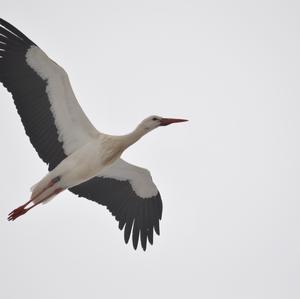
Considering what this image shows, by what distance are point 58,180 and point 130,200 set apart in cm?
196

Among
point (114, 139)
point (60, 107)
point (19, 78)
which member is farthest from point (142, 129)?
point (19, 78)

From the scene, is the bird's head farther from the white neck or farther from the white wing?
the white wing

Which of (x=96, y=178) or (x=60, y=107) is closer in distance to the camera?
(x=60, y=107)

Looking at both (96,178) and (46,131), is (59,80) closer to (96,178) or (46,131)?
(46,131)

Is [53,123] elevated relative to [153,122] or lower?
lower

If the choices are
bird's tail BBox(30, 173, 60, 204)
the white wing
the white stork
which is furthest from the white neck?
bird's tail BBox(30, 173, 60, 204)

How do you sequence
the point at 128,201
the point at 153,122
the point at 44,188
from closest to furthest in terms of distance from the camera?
the point at 44,188
the point at 153,122
the point at 128,201

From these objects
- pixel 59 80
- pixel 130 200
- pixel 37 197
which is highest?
pixel 59 80

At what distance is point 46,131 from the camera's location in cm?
1254

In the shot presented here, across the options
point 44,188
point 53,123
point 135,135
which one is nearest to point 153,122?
point 135,135

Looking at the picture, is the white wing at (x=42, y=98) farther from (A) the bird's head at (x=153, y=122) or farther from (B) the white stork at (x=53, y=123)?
(A) the bird's head at (x=153, y=122)

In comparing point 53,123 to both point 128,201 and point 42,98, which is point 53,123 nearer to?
point 42,98

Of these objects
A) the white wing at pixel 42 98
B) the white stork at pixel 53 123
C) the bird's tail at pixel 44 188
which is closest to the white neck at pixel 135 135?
the white stork at pixel 53 123

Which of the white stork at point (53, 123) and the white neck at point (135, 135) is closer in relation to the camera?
the white stork at point (53, 123)
